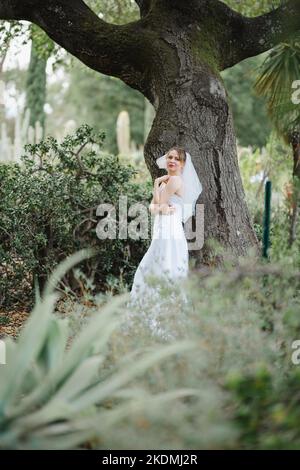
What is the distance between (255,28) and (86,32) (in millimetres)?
2064

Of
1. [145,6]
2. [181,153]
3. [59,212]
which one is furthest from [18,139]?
[181,153]

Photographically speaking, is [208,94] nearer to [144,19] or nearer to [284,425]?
[144,19]

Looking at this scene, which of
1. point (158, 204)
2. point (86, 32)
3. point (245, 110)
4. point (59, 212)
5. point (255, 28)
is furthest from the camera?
point (245, 110)

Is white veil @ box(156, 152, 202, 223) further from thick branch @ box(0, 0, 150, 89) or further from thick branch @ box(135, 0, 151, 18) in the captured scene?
thick branch @ box(135, 0, 151, 18)

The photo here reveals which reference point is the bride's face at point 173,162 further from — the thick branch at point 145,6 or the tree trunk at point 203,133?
the thick branch at point 145,6

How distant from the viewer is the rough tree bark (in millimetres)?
8312

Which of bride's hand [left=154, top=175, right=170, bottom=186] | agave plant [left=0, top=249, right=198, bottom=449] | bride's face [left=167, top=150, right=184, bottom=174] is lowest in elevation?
agave plant [left=0, top=249, right=198, bottom=449]

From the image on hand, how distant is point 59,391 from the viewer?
3.81 m

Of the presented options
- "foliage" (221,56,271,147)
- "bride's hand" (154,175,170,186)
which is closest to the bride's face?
"bride's hand" (154,175,170,186)

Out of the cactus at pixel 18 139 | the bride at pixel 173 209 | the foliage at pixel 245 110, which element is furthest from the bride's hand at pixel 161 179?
the foliage at pixel 245 110

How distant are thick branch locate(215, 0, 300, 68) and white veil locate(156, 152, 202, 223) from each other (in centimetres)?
166

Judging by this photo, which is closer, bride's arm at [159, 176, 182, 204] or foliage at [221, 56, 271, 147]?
bride's arm at [159, 176, 182, 204]

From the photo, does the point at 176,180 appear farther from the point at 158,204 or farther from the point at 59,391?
the point at 59,391
